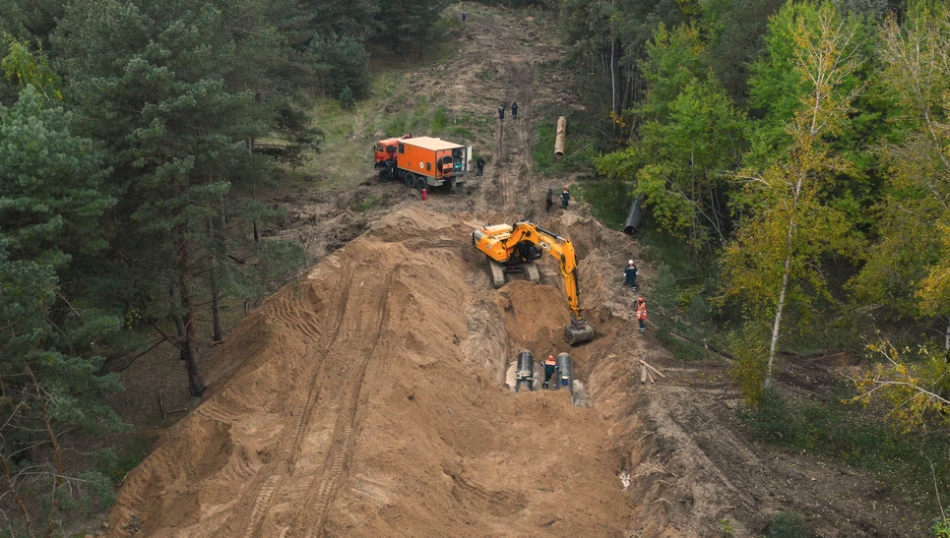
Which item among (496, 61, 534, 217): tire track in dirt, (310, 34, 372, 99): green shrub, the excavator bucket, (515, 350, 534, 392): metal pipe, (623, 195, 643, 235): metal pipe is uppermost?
(310, 34, 372, 99): green shrub

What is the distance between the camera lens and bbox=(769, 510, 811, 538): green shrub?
14984mm

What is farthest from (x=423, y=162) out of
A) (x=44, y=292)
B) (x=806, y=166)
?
(x=44, y=292)

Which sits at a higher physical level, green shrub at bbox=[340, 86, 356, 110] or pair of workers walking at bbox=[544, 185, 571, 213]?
green shrub at bbox=[340, 86, 356, 110]

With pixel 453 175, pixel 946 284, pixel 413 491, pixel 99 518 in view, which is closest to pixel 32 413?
pixel 99 518

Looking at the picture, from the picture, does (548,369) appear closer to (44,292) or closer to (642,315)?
(642,315)

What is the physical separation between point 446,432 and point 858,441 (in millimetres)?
10463

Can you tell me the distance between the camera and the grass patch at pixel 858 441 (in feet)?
52.6

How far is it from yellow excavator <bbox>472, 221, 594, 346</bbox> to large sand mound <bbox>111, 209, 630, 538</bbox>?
1.13 meters

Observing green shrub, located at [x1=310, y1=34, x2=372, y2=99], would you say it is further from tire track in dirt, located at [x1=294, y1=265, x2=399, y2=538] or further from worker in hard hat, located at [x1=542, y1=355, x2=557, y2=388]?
worker in hard hat, located at [x1=542, y1=355, x2=557, y2=388]

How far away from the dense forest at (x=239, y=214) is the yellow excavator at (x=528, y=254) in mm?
3299

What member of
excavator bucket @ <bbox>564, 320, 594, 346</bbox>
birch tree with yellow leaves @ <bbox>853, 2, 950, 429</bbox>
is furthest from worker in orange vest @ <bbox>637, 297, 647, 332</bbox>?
birch tree with yellow leaves @ <bbox>853, 2, 950, 429</bbox>

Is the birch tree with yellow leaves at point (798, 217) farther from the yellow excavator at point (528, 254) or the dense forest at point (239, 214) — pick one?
the yellow excavator at point (528, 254)

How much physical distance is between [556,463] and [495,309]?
8.38 metres

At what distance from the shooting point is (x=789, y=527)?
49.1ft
